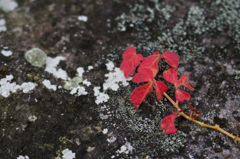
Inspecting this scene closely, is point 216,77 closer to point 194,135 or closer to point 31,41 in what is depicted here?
point 194,135

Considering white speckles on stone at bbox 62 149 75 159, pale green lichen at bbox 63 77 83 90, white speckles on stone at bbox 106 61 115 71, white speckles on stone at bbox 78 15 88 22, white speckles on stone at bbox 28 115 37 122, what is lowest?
white speckles on stone at bbox 62 149 75 159

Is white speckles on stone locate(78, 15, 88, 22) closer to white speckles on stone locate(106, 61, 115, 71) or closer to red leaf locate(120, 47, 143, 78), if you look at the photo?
white speckles on stone locate(106, 61, 115, 71)

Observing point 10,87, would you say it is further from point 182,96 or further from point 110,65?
point 182,96

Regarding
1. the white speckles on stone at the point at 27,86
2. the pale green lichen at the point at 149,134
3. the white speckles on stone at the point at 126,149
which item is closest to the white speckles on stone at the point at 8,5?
the white speckles on stone at the point at 27,86

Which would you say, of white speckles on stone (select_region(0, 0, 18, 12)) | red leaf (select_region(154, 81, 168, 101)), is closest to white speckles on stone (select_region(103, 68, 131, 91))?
red leaf (select_region(154, 81, 168, 101))

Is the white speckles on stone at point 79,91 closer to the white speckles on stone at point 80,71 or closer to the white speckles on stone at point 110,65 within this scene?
the white speckles on stone at point 80,71

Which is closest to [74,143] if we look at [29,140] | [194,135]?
[29,140]

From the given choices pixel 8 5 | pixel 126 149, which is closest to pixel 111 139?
pixel 126 149
